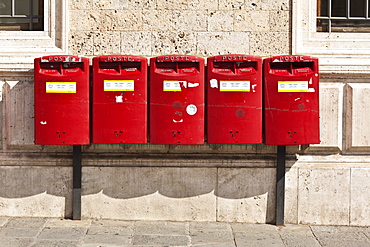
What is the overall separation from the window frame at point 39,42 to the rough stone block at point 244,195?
8.49ft

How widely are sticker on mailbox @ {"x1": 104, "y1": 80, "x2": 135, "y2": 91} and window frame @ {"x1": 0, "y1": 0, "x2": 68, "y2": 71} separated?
94cm

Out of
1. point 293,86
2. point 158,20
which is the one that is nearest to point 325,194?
point 293,86

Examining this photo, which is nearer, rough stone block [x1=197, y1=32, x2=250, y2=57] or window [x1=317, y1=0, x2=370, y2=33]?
rough stone block [x1=197, y1=32, x2=250, y2=57]

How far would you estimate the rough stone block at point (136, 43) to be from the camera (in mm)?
6238

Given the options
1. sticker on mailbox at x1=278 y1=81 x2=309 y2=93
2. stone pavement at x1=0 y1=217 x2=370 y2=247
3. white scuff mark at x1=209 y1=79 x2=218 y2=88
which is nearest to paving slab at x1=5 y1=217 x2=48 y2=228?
stone pavement at x1=0 y1=217 x2=370 y2=247

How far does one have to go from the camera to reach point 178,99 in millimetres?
5672

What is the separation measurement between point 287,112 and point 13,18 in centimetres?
367

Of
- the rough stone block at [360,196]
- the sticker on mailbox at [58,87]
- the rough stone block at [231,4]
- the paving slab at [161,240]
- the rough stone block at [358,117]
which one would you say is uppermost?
the rough stone block at [231,4]

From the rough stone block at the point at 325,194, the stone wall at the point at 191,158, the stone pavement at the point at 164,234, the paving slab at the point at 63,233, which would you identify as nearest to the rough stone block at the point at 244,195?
the stone wall at the point at 191,158

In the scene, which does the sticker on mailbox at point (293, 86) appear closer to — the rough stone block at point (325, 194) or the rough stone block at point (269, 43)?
the rough stone block at point (269, 43)

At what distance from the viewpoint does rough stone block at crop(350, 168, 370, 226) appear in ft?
20.4

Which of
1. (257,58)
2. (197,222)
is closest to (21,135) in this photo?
(197,222)

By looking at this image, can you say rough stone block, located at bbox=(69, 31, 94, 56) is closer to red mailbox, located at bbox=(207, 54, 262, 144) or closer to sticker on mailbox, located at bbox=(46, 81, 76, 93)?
sticker on mailbox, located at bbox=(46, 81, 76, 93)

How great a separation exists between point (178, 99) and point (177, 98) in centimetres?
2
